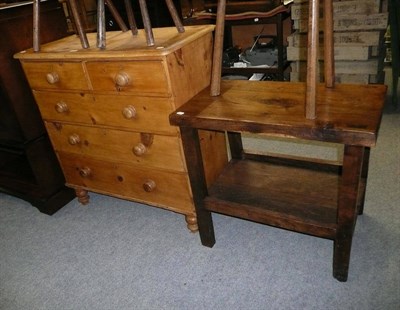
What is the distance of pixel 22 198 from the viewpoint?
1.79 metres

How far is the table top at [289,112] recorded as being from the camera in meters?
0.88

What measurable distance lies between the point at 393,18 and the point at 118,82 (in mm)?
1928

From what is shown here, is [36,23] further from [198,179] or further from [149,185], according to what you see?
[198,179]

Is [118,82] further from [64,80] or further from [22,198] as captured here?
[22,198]

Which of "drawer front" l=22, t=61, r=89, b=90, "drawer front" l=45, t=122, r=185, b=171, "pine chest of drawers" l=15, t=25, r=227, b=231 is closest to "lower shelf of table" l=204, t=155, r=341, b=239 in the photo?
"pine chest of drawers" l=15, t=25, r=227, b=231

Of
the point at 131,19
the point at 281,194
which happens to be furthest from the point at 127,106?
the point at 281,194

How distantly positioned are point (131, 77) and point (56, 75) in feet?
1.30

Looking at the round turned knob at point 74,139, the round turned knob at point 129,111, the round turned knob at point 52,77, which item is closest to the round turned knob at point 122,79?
the round turned knob at point 129,111

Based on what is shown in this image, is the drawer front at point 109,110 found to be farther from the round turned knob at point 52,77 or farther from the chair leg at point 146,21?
the chair leg at point 146,21

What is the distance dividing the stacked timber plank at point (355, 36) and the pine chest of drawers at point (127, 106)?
1.28m

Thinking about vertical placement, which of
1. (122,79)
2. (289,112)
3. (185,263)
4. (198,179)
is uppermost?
(122,79)

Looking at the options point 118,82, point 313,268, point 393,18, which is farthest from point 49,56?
point 393,18

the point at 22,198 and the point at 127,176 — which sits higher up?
the point at 127,176

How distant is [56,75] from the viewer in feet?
4.48
